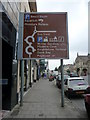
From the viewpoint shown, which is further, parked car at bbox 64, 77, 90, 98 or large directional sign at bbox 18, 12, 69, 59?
parked car at bbox 64, 77, 90, 98

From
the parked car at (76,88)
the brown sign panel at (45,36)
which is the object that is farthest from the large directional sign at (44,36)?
the parked car at (76,88)

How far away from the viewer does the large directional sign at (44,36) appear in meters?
9.55

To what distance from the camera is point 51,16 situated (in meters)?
9.86

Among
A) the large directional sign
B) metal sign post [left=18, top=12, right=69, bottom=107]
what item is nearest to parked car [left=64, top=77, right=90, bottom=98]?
metal sign post [left=18, top=12, right=69, bottom=107]

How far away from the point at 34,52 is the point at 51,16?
2.16 metres

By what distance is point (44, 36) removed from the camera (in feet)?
31.8

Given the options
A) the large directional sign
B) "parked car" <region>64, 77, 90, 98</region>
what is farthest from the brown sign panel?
"parked car" <region>64, 77, 90, 98</region>

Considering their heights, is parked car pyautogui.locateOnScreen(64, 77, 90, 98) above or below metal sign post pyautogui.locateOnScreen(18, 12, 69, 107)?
below

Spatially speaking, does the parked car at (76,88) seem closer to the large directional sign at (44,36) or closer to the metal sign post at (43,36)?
the metal sign post at (43,36)

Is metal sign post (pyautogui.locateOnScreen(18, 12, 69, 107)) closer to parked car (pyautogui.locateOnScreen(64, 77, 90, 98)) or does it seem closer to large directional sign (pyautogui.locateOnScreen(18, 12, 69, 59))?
large directional sign (pyautogui.locateOnScreen(18, 12, 69, 59))

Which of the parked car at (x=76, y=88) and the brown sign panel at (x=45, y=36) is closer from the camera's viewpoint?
the brown sign panel at (x=45, y=36)

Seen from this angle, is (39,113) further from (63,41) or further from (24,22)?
(24,22)

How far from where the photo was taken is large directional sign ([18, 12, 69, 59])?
9555 millimetres

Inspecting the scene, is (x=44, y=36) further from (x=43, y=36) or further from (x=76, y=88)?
(x=76, y=88)
